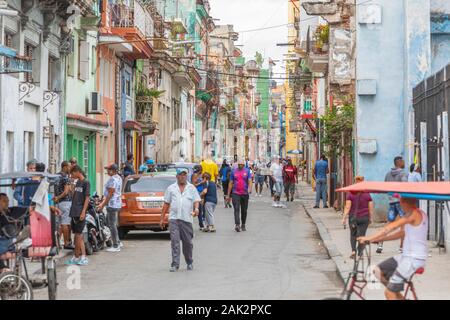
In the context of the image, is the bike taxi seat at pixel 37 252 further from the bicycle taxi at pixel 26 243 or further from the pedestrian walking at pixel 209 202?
the pedestrian walking at pixel 209 202

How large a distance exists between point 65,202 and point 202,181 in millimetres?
7138

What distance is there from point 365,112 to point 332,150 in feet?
19.2

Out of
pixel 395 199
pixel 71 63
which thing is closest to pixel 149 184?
pixel 395 199

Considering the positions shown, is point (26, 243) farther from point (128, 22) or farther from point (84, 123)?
point (128, 22)

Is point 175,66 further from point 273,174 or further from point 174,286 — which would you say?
point 174,286

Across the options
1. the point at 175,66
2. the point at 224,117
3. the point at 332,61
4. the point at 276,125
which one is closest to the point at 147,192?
the point at 332,61

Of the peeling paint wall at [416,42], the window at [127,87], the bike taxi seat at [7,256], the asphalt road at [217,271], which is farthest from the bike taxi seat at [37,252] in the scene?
the window at [127,87]

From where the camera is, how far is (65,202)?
19.6 meters

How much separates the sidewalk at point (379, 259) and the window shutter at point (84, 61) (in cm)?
861

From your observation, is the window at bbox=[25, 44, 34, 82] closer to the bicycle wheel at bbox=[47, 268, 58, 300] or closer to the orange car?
the orange car

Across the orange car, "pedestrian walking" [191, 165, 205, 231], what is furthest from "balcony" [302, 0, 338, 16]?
the orange car

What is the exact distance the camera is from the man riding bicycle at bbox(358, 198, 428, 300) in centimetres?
1039

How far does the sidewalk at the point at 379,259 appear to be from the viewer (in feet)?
45.1

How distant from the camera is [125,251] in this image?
67.9 feet
